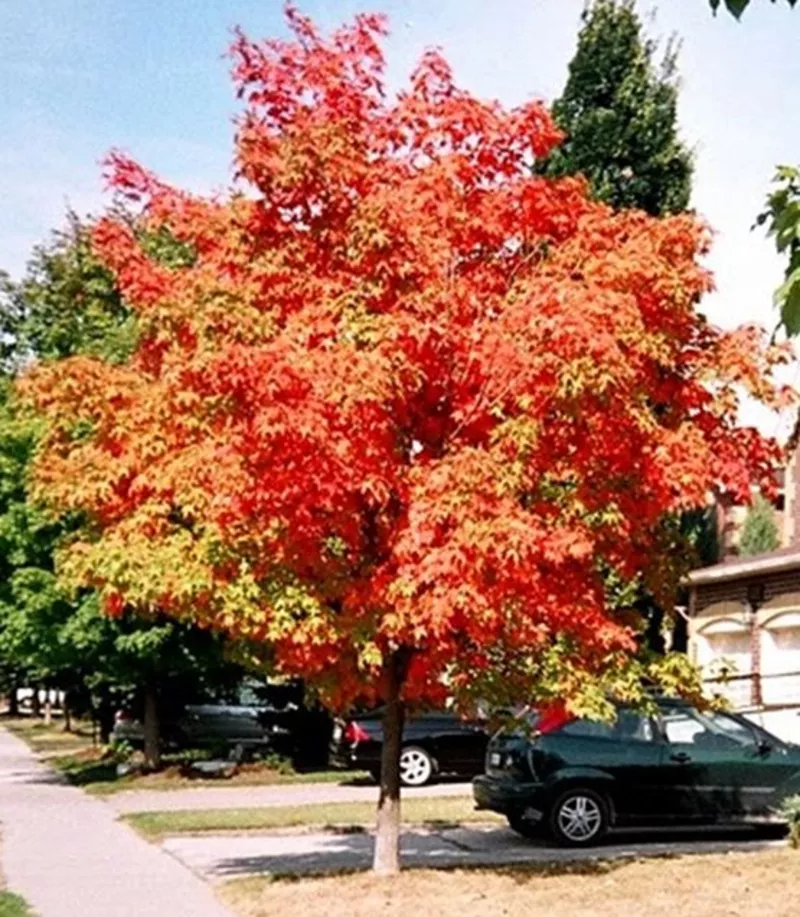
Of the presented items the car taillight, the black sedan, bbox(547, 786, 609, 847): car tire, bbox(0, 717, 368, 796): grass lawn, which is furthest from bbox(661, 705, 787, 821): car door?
bbox(0, 717, 368, 796): grass lawn

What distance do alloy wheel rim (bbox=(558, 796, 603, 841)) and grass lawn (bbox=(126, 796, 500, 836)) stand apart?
2715mm

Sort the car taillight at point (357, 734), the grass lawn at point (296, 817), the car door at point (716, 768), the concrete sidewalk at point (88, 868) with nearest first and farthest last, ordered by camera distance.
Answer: the concrete sidewalk at point (88, 868) → the car door at point (716, 768) → the grass lawn at point (296, 817) → the car taillight at point (357, 734)

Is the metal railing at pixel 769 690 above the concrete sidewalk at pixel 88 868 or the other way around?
above

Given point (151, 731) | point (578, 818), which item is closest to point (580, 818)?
point (578, 818)

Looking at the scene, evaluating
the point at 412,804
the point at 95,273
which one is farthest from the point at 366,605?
the point at 95,273

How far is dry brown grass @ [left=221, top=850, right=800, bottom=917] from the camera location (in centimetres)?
1137

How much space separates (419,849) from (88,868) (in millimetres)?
3560

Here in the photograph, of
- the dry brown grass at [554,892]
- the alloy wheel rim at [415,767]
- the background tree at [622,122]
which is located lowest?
the dry brown grass at [554,892]

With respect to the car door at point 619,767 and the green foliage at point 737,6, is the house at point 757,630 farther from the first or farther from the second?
the green foliage at point 737,6

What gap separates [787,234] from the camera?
2986 millimetres

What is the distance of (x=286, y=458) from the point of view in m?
11.2

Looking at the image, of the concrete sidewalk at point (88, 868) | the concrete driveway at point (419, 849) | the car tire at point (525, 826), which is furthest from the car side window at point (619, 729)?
the concrete sidewalk at point (88, 868)

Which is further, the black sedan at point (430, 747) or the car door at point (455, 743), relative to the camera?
the car door at point (455, 743)

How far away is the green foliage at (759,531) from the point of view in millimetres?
41938
